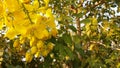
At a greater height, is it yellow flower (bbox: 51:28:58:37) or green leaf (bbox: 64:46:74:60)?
yellow flower (bbox: 51:28:58:37)

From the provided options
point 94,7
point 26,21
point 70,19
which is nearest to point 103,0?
point 94,7

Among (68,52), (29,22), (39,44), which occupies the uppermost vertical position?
(29,22)

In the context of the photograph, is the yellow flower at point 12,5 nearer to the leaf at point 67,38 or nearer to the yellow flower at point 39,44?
the yellow flower at point 39,44

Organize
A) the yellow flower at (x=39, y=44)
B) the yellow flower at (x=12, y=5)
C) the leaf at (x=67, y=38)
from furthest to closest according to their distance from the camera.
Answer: the leaf at (x=67, y=38) → the yellow flower at (x=39, y=44) → the yellow flower at (x=12, y=5)

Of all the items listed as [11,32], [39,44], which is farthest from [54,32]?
[11,32]

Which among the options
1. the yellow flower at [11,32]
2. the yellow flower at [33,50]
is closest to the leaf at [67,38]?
the yellow flower at [33,50]

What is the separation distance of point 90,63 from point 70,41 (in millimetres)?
1638

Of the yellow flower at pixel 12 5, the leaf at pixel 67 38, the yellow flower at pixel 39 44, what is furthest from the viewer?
the leaf at pixel 67 38

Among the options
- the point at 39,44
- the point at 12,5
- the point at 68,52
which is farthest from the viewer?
the point at 68,52

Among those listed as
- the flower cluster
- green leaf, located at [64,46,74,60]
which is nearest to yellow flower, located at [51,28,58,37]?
the flower cluster

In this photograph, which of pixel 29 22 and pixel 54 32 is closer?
pixel 29 22

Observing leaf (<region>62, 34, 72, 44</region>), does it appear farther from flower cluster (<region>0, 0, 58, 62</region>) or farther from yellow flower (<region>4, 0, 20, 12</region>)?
yellow flower (<region>4, 0, 20, 12</region>)

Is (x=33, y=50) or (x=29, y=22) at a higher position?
(x=29, y=22)

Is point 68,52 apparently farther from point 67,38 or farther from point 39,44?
point 39,44
